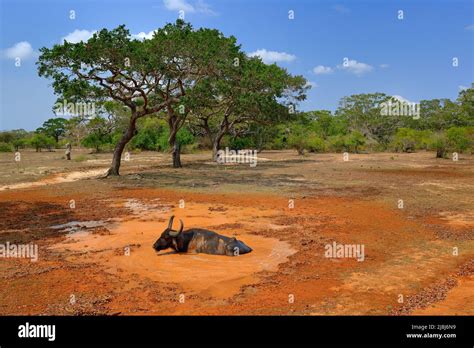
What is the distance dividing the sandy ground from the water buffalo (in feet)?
0.85

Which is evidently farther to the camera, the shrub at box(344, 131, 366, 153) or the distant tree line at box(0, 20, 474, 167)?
the shrub at box(344, 131, 366, 153)

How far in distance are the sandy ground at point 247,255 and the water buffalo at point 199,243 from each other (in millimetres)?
259

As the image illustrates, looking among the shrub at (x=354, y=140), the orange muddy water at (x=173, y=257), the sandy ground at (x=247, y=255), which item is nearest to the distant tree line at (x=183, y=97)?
the shrub at (x=354, y=140)

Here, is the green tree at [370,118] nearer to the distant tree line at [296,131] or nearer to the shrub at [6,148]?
the distant tree line at [296,131]

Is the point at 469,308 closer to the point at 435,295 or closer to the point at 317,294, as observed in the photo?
the point at 435,295

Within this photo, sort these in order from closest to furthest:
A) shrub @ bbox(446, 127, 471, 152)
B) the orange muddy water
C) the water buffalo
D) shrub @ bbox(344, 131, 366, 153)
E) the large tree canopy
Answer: the orange muddy water
the water buffalo
the large tree canopy
shrub @ bbox(446, 127, 471, 152)
shrub @ bbox(344, 131, 366, 153)

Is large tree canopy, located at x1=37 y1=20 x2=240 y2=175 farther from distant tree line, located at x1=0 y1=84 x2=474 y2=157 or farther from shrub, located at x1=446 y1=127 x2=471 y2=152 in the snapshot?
shrub, located at x1=446 y1=127 x2=471 y2=152

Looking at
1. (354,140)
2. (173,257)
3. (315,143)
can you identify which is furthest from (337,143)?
(173,257)

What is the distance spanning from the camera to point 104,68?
2383 centimetres

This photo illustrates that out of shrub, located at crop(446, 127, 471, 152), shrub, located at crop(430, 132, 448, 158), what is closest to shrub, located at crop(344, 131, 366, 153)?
shrub, located at crop(430, 132, 448, 158)

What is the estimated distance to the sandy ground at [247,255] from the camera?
693 cm

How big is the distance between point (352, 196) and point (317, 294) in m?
12.2

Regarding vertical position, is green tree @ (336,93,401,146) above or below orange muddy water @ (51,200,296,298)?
above

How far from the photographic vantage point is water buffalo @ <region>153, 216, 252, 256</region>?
9.74 m
